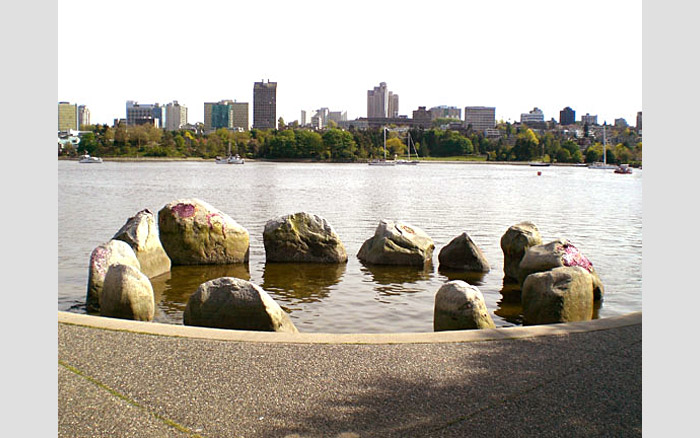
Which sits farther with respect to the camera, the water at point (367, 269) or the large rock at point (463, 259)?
the large rock at point (463, 259)

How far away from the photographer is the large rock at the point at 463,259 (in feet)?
58.3

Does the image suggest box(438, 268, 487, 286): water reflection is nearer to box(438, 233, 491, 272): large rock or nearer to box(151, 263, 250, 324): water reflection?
box(438, 233, 491, 272): large rock

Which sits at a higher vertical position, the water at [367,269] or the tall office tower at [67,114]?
the tall office tower at [67,114]

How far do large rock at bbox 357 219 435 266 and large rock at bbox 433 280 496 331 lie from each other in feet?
25.0

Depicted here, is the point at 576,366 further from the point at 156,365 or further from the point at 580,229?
the point at 580,229

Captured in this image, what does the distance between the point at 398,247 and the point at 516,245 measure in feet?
10.4

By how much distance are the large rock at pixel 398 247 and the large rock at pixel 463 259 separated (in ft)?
1.85

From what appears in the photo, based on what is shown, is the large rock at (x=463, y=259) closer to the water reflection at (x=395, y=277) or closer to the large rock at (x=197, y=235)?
the water reflection at (x=395, y=277)

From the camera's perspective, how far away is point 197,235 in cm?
1750

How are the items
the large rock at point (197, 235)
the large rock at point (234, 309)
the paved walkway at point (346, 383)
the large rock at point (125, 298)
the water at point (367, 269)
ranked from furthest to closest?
the large rock at point (197, 235) < the water at point (367, 269) < the large rock at point (125, 298) < the large rock at point (234, 309) < the paved walkway at point (346, 383)

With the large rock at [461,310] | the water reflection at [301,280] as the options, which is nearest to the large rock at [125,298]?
the water reflection at [301,280]

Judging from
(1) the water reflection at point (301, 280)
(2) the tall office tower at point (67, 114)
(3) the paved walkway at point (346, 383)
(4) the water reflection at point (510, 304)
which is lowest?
(4) the water reflection at point (510, 304)

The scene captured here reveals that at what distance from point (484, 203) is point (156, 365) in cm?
3926

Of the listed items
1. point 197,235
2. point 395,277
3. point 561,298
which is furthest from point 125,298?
point 395,277
